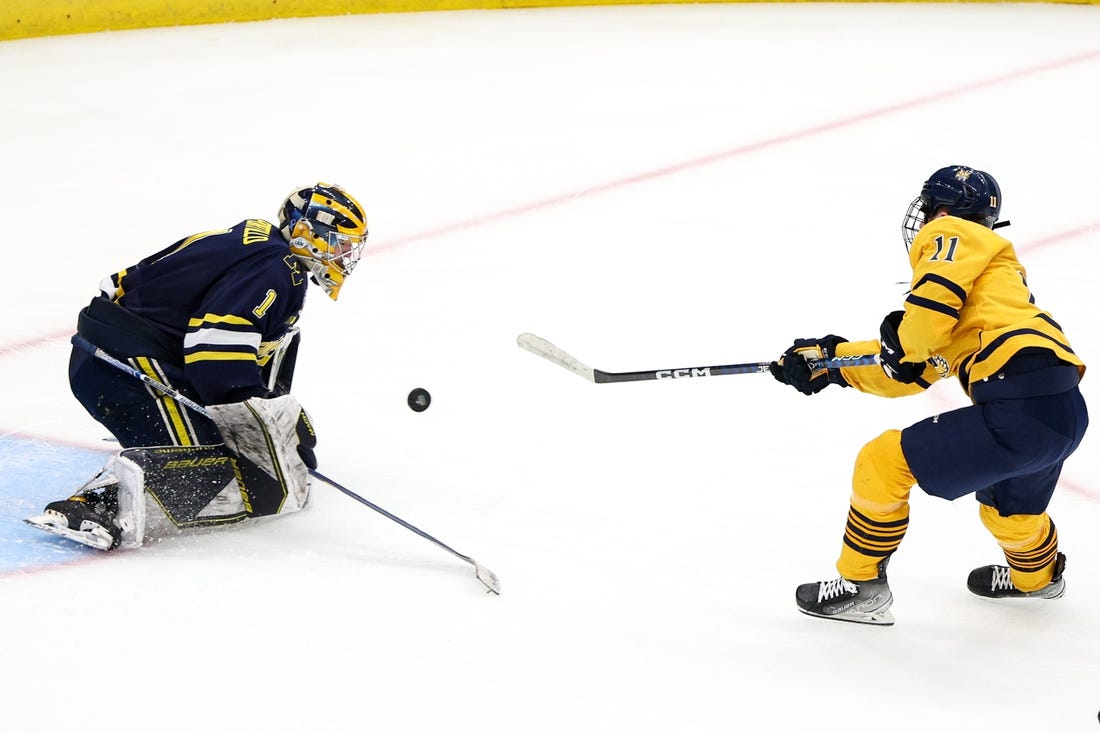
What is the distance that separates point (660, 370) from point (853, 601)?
2.29ft

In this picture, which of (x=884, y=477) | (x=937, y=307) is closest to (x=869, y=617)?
(x=884, y=477)

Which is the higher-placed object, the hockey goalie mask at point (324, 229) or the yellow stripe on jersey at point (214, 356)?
the hockey goalie mask at point (324, 229)

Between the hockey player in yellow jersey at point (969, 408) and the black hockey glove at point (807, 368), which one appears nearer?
the hockey player in yellow jersey at point (969, 408)

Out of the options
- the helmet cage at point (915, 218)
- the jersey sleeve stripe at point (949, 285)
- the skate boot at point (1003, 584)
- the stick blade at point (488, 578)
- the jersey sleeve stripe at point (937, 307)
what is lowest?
the stick blade at point (488, 578)

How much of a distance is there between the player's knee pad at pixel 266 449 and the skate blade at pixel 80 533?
0.96 ft

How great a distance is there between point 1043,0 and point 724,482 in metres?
5.30

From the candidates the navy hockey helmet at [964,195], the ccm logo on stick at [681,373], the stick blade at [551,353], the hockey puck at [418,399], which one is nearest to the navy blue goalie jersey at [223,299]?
the hockey puck at [418,399]

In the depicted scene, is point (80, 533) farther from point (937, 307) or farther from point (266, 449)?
point (937, 307)

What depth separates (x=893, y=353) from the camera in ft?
8.25

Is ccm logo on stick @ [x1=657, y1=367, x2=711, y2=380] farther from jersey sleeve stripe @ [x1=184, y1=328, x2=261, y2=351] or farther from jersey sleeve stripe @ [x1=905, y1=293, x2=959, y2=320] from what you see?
jersey sleeve stripe @ [x1=184, y1=328, x2=261, y2=351]

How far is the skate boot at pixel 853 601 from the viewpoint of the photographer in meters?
2.54

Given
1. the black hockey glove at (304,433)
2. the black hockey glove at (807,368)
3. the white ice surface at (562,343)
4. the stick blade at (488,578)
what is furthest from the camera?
the black hockey glove at (304,433)

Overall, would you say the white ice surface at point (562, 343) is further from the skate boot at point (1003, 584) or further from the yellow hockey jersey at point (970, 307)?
the yellow hockey jersey at point (970, 307)

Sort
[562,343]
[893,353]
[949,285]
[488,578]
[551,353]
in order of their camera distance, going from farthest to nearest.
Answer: [562,343]
[551,353]
[488,578]
[893,353]
[949,285]
